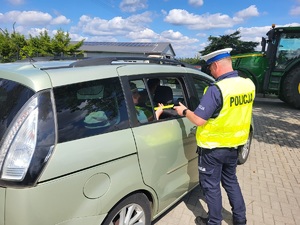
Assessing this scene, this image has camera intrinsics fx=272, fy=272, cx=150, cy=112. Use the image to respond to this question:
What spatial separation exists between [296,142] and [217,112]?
473 centimetres

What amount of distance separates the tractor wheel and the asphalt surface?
12.0 ft

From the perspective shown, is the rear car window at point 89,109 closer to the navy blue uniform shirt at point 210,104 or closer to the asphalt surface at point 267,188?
the navy blue uniform shirt at point 210,104

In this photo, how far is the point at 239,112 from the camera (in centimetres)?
252

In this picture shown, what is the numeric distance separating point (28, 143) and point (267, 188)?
3.47 meters

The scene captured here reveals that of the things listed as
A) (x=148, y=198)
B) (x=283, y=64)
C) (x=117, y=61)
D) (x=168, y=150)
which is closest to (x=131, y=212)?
(x=148, y=198)

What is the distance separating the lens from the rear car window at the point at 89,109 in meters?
1.80

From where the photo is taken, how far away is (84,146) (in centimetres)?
182

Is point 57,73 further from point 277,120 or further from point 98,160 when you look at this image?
point 277,120

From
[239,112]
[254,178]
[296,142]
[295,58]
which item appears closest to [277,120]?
[296,142]

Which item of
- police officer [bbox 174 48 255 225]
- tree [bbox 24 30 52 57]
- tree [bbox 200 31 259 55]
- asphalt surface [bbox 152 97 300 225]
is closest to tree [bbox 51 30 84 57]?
tree [bbox 24 30 52 57]

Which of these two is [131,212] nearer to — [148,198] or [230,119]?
[148,198]

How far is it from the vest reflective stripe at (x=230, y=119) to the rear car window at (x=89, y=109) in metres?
0.82

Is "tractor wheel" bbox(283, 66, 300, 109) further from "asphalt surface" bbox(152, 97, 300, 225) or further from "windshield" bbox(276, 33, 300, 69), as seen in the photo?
"asphalt surface" bbox(152, 97, 300, 225)

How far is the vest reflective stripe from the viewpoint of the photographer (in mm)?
2422
